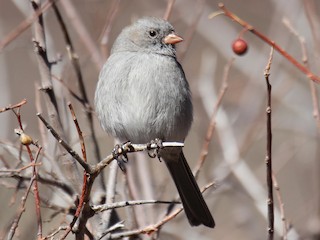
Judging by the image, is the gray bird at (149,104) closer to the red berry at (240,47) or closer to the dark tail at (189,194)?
the dark tail at (189,194)

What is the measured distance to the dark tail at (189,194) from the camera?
12.3ft

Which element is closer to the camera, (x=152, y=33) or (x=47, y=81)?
(x=47, y=81)

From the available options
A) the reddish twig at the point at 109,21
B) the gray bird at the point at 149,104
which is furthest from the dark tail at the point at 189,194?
the reddish twig at the point at 109,21

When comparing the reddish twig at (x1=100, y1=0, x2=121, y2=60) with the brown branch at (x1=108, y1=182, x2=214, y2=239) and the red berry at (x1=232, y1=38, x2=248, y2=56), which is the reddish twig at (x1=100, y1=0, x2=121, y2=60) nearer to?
the red berry at (x1=232, y1=38, x2=248, y2=56)

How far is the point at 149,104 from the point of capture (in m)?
3.82

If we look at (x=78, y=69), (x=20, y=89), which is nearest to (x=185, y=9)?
(x=78, y=69)

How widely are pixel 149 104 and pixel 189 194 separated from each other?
585mm

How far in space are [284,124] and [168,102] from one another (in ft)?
5.66

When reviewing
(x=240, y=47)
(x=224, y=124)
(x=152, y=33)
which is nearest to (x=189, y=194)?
(x=224, y=124)

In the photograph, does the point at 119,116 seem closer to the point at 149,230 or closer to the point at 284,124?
the point at 149,230

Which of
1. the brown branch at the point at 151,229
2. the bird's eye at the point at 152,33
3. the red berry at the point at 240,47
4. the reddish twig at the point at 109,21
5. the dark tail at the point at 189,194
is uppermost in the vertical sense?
the bird's eye at the point at 152,33

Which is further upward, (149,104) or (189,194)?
(149,104)

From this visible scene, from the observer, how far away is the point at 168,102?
3850 millimetres

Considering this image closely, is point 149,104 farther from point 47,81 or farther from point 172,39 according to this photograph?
point 47,81
